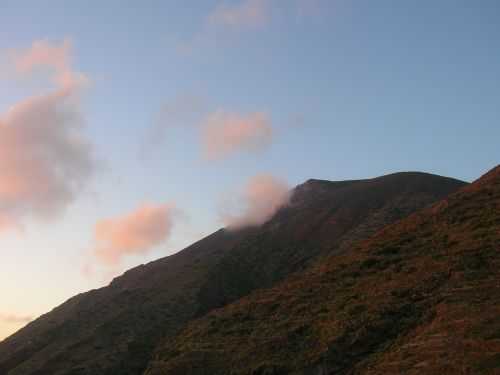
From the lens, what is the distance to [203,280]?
70188 millimetres

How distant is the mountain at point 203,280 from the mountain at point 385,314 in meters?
9.34

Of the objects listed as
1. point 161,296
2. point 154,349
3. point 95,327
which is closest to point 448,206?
point 154,349

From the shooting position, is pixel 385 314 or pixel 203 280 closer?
pixel 385 314

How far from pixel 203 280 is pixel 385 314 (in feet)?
133

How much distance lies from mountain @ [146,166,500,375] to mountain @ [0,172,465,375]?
30.6ft

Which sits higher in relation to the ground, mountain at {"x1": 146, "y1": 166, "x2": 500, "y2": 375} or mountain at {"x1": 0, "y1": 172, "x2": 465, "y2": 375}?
mountain at {"x1": 0, "y1": 172, "x2": 465, "y2": 375}

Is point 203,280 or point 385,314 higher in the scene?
point 203,280

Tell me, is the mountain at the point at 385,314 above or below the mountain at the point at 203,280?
below

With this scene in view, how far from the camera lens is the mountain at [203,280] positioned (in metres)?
56.0

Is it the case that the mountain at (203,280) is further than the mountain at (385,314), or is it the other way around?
the mountain at (203,280)

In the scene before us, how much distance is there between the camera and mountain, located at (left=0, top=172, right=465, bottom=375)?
56000 millimetres

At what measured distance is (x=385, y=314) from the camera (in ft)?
105

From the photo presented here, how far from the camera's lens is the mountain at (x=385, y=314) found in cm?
2566

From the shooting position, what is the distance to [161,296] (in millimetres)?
68438
